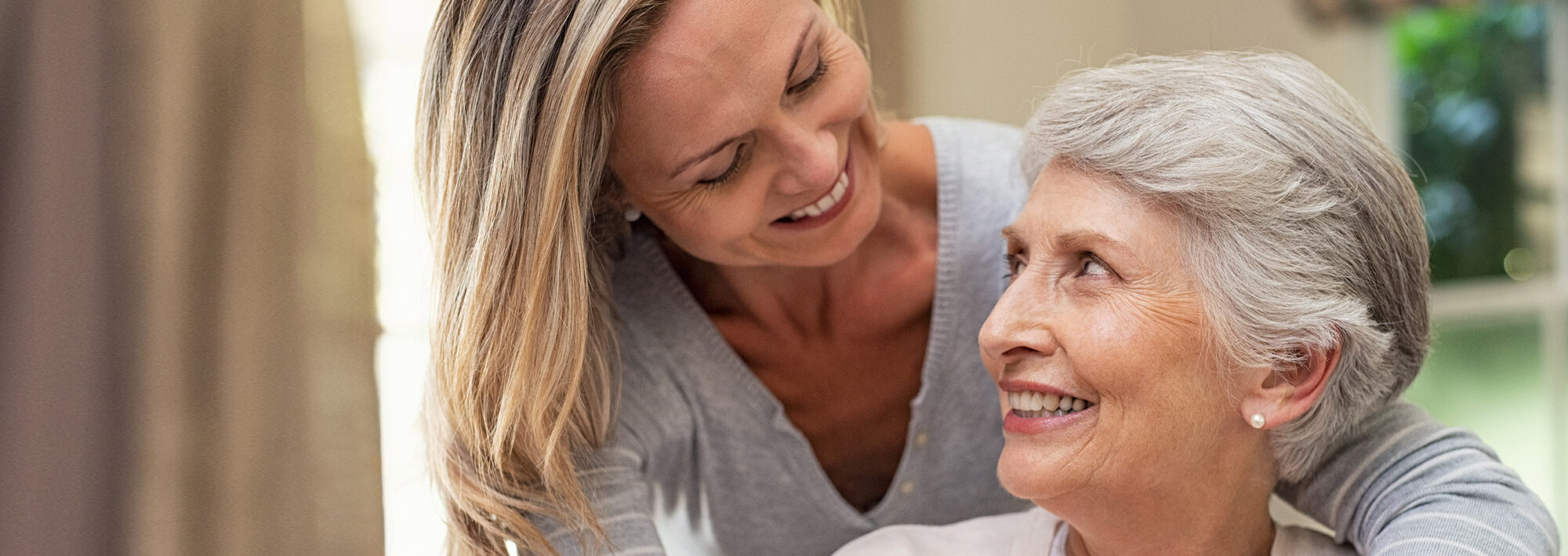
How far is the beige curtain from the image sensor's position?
1489mm

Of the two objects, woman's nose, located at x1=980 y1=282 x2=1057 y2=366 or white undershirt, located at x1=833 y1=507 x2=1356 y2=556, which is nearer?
woman's nose, located at x1=980 y1=282 x2=1057 y2=366

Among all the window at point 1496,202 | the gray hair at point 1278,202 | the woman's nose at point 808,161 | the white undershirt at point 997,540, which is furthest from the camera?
the window at point 1496,202

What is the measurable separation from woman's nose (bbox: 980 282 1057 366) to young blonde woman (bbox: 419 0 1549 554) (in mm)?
256

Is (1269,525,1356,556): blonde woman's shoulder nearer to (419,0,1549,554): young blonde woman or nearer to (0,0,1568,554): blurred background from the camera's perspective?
(419,0,1549,554): young blonde woman

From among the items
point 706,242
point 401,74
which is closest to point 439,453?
point 706,242

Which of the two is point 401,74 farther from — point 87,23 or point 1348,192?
point 1348,192

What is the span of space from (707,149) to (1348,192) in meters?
0.75

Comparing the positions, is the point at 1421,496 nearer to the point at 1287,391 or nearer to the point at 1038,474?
the point at 1287,391

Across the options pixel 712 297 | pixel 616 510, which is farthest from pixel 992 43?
pixel 616 510

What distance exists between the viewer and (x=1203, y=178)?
132 centimetres

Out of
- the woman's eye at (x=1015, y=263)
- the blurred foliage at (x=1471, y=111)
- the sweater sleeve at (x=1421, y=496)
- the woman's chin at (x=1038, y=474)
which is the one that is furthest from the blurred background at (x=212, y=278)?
the blurred foliage at (x=1471, y=111)

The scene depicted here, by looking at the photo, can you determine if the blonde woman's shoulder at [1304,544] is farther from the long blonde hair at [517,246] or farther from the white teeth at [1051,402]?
the long blonde hair at [517,246]

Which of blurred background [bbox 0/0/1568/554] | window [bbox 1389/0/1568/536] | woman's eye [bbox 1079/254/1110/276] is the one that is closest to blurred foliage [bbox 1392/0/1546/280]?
window [bbox 1389/0/1568/536]

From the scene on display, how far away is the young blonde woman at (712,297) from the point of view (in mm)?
1403
